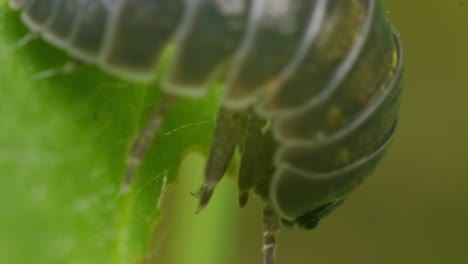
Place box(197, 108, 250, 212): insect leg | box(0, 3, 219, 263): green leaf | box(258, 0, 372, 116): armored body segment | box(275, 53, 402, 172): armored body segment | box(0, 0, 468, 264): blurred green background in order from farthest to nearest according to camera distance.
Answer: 1. box(0, 0, 468, 264): blurred green background
2. box(197, 108, 250, 212): insect leg
3. box(275, 53, 402, 172): armored body segment
4. box(258, 0, 372, 116): armored body segment
5. box(0, 3, 219, 263): green leaf

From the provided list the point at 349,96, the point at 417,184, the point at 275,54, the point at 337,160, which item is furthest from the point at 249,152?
the point at 417,184

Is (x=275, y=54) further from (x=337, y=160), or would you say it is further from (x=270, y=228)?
(x=270, y=228)

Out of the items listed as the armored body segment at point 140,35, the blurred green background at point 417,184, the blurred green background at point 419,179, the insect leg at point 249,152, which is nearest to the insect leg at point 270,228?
the insect leg at point 249,152

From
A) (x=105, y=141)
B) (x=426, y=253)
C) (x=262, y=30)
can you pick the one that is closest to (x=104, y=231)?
(x=105, y=141)

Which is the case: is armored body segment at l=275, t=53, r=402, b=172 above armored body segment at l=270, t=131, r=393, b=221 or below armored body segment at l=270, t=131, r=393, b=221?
above

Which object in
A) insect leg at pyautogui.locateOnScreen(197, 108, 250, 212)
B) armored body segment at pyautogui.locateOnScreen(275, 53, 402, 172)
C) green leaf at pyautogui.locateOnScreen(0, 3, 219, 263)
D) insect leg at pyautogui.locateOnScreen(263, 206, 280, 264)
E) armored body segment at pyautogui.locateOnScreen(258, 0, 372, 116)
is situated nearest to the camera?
green leaf at pyautogui.locateOnScreen(0, 3, 219, 263)

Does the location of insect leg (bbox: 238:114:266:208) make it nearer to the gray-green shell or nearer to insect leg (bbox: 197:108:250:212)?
insect leg (bbox: 197:108:250:212)

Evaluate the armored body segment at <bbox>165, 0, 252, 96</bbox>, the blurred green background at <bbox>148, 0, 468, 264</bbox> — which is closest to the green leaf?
the armored body segment at <bbox>165, 0, 252, 96</bbox>

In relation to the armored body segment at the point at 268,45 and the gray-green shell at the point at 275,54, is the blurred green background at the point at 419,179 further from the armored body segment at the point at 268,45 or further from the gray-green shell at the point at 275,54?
the armored body segment at the point at 268,45

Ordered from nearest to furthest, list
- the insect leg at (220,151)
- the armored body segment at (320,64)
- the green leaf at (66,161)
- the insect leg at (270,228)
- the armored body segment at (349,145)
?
the green leaf at (66,161) < the armored body segment at (320,64) < the armored body segment at (349,145) < the insect leg at (220,151) < the insect leg at (270,228)
